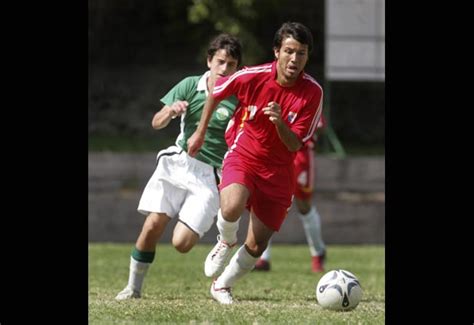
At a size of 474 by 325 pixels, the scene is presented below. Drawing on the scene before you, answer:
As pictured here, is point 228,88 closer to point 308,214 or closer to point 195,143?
point 195,143

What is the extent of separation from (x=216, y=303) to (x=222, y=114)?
4.25 ft

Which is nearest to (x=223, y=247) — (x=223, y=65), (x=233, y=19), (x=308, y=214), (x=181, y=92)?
(x=181, y=92)

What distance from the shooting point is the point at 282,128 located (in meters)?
5.96

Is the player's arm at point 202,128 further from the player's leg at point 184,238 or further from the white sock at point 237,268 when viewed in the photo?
the white sock at point 237,268

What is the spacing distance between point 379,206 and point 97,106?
16.5 feet

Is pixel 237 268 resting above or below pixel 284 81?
below

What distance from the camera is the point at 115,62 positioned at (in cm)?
1698

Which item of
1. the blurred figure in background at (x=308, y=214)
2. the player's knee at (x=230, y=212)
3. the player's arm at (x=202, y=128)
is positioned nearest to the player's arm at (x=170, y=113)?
the player's arm at (x=202, y=128)

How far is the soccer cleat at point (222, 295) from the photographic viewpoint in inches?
253
